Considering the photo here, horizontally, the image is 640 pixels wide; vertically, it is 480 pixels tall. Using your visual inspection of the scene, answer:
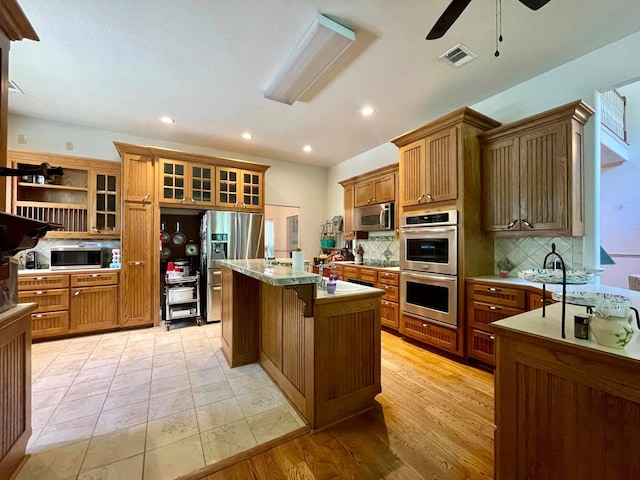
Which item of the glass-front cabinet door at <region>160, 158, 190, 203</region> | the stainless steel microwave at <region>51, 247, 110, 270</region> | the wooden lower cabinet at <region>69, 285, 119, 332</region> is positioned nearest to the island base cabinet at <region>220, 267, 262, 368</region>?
the glass-front cabinet door at <region>160, 158, 190, 203</region>

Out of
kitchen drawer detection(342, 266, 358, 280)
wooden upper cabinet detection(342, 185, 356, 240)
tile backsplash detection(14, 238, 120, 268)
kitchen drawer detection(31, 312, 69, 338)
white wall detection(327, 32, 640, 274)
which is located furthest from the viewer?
wooden upper cabinet detection(342, 185, 356, 240)

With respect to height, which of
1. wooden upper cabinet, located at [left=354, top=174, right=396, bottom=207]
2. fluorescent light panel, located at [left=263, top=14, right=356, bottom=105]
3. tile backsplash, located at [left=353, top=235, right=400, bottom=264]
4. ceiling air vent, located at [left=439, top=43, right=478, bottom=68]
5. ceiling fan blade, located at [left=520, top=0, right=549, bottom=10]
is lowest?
tile backsplash, located at [left=353, top=235, right=400, bottom=264]

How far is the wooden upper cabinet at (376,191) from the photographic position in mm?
4242

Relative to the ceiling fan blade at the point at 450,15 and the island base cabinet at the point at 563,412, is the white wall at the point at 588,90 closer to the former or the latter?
the ceiling fan blade at the point at 450,15

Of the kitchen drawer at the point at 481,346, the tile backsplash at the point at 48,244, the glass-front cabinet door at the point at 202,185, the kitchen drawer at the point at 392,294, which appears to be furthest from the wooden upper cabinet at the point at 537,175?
the tile backsplash at the point at 48,244

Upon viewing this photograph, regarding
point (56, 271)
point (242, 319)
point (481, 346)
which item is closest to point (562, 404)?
point (481, 346)

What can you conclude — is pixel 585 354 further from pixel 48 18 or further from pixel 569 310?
pixel 48 18

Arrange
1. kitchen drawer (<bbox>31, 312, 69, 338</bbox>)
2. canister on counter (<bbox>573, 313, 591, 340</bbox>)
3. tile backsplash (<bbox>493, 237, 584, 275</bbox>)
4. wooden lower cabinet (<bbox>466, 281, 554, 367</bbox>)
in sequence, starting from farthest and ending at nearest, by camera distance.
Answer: kitchen drawer (<bbox>31, 312, 69, 338</bbox>) → tile backsplash (<bbox>493, 237, 584, 275</bbox>) → wooden lower cabinet (<bbox>466, 281, 554, 367</bbox>) → canister on counter (<bbox>573, 313, 591, 340</bbox>)

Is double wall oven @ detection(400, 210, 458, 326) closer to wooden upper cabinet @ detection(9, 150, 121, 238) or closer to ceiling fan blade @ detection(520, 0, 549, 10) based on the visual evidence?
ceiling fan blade @ detection(520, 0, 549, 10)

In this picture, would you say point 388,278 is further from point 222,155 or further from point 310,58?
point 222,155

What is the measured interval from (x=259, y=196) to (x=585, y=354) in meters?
4.50

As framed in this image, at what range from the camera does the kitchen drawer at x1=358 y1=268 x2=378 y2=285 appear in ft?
13.2

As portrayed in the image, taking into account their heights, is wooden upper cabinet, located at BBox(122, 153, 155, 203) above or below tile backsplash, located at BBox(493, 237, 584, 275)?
above

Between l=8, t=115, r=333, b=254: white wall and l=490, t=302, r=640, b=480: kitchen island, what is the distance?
4979 mm
